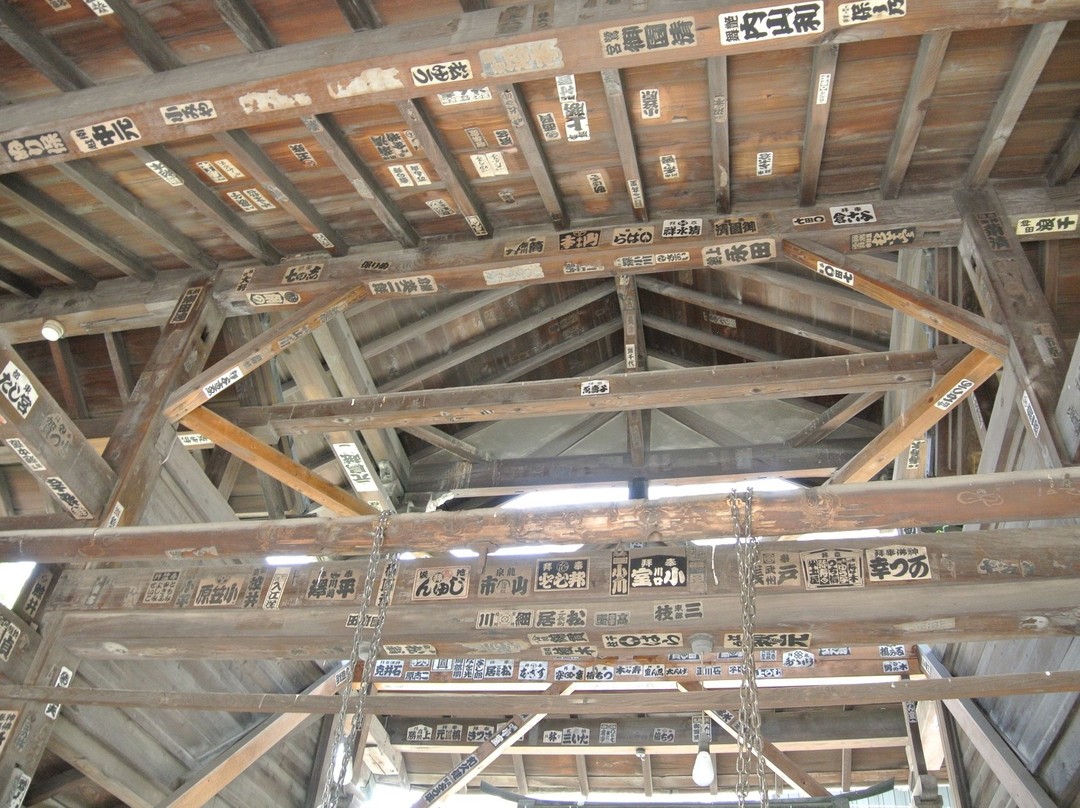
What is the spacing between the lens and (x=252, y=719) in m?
7.92

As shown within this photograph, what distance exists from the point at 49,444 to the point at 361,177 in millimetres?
2601

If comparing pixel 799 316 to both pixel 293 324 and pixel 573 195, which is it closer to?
pixel 573 195

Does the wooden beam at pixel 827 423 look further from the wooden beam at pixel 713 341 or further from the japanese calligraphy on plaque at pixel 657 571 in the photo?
the japanese calligraphy on plaque at pixel 657 571

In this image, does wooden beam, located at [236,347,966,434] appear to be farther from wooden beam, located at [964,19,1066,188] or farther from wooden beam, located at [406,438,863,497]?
wooden beam, located at [406,438,863,497]

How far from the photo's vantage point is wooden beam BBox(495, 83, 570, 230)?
5.37 meters

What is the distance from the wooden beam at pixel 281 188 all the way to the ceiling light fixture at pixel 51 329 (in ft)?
7.38

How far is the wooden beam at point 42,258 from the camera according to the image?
6.63m

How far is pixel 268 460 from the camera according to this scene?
6742 millimetres

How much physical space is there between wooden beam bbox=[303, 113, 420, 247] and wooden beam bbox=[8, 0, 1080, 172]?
54cm

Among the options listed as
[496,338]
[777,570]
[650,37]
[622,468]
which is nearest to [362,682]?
[777,570]

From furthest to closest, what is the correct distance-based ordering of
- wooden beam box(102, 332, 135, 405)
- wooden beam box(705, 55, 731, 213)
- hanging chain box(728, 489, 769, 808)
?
wooden beam box(102, 332, 135, 405)
wooden beam box(705, 55, 731, 213)
hanging chain box(728, 489, 769, 808)

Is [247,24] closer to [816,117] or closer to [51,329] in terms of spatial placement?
[816,117]

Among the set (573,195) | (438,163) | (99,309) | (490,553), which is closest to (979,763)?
(490,553)

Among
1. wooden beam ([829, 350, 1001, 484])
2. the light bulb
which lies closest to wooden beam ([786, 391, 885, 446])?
wooden beam ([829, 350, 1001, 484])
